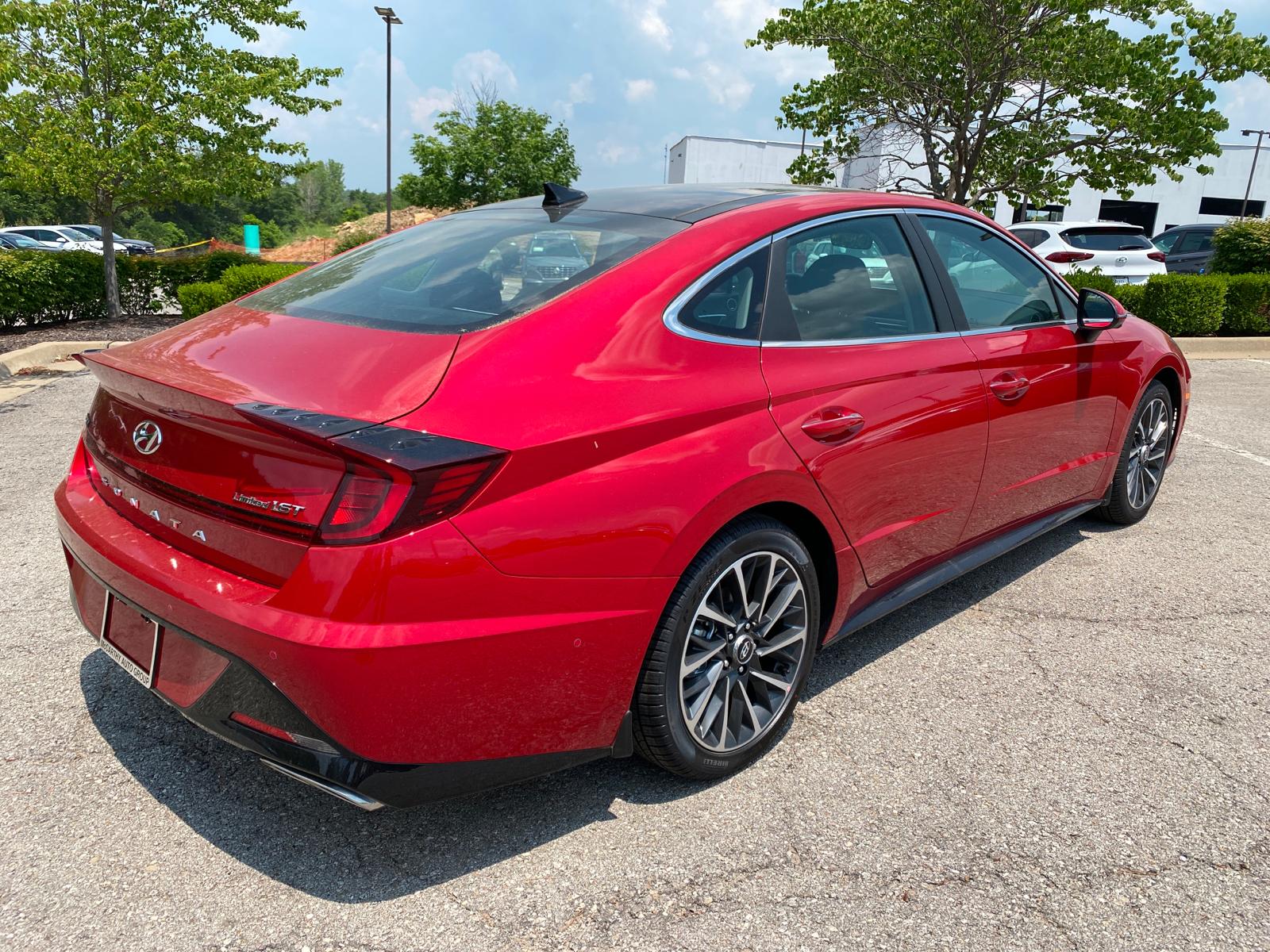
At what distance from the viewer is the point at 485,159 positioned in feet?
135

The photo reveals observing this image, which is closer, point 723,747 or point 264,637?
point 264,637

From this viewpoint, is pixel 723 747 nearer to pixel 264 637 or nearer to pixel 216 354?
pixel 264 637

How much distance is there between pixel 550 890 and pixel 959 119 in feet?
47.8

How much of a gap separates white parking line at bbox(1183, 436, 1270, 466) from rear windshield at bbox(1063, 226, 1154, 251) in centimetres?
737

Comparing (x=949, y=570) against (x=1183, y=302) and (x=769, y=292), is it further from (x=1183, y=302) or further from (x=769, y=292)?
(x=1183, y=302)

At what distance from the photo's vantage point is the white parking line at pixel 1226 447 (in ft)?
22.2

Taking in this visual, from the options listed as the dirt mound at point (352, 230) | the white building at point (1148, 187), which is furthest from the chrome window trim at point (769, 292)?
the white building at point (1148, 187)

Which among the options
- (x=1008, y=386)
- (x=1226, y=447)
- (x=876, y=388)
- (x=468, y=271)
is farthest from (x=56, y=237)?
(x=876, y=388)

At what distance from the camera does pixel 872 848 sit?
98.4 inches

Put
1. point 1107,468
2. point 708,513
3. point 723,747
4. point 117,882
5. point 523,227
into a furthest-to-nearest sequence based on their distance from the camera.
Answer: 1. point 1107,468
2. point 523,227
3. point 723,747
4. point 708,513
5. point 117,882

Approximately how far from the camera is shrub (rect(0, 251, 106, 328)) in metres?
11.7

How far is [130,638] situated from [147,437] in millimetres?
510

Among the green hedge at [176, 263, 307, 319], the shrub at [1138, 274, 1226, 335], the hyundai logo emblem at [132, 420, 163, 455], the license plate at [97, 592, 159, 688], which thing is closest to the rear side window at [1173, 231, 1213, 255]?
the shrub at [1138, 274, 1226, 335]

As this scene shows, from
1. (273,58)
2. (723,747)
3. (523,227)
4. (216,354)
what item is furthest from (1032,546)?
(273,58)
